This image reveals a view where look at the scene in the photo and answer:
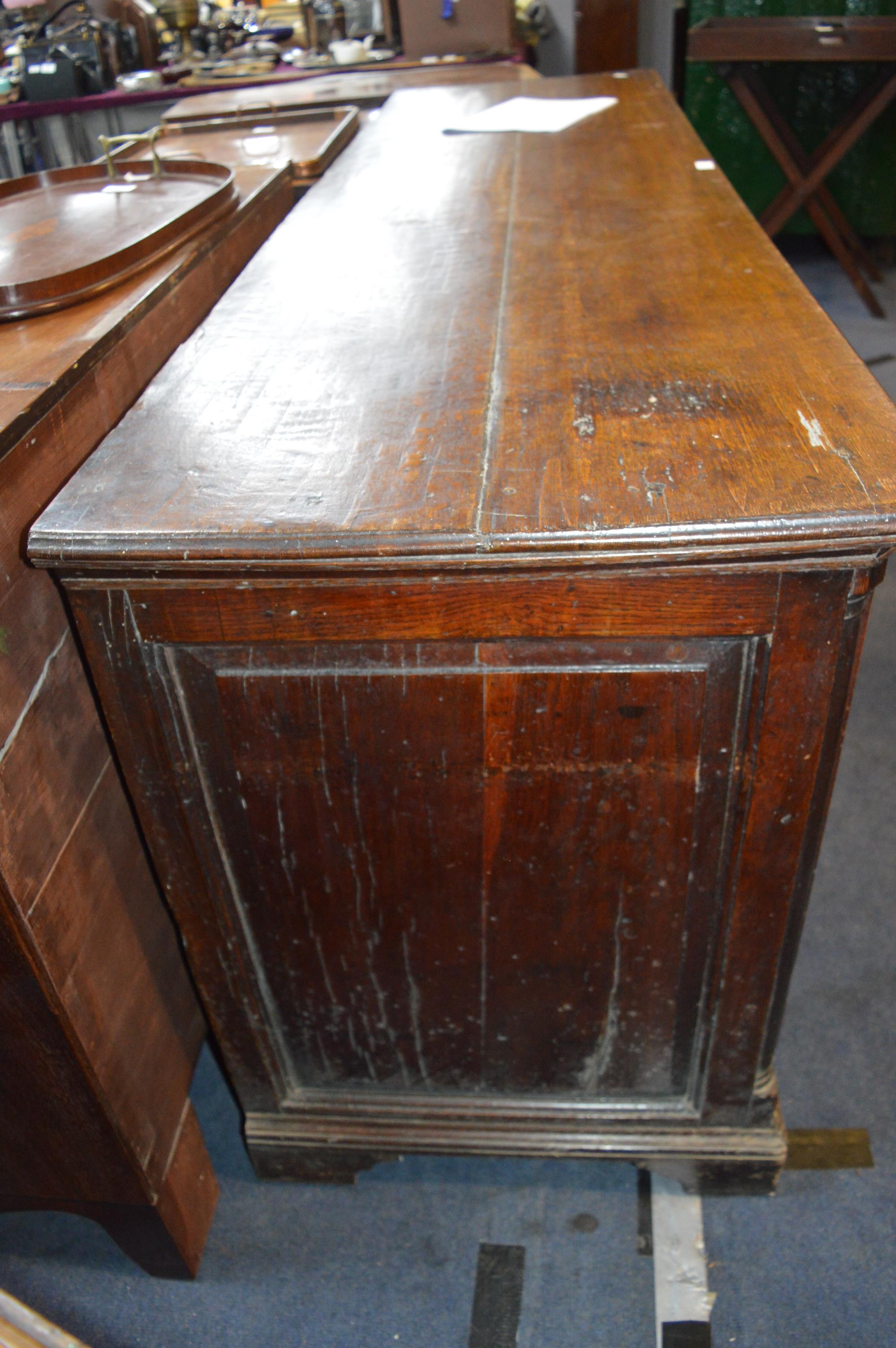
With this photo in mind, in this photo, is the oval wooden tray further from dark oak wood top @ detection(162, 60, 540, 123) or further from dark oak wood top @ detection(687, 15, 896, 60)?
dark oak wood top @ detection(687, 15, 896, 60)

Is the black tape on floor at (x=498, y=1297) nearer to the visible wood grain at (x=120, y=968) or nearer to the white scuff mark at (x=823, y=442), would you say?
the visible wood grain at (x=120, y=968)

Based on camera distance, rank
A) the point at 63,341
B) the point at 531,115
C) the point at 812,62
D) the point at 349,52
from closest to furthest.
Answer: the point at 63,341
the point at 531,115
the point at 349,52
the point at 812,62

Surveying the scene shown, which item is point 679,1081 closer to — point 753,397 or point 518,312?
point 753,397

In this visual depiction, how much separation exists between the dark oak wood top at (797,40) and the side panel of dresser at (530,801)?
3398mm

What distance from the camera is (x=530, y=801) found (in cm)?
92

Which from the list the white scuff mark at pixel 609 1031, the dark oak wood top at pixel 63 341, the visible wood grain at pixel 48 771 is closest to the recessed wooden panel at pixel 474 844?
the white scuff mark at pixel 609 1031

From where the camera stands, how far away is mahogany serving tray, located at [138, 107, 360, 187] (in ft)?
6.02

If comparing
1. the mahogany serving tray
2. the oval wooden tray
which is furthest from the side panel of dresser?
the mahogany serving tray

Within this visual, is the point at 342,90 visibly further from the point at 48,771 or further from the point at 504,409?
the point at 48,771

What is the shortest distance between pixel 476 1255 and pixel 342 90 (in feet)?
9.02

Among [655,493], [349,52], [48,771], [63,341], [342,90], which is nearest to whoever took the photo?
[655,493]

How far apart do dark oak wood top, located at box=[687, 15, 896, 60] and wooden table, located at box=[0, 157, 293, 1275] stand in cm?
297

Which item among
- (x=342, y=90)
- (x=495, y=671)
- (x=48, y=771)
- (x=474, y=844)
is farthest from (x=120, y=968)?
(x=342, y=90)

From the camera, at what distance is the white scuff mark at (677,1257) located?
113cm
